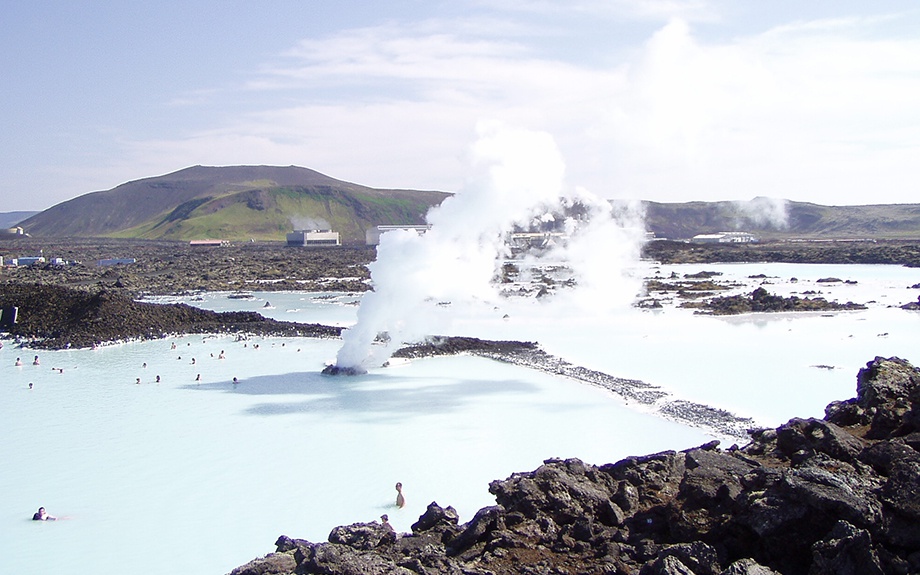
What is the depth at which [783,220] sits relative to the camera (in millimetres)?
196000

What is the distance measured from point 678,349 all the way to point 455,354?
29.9 feet

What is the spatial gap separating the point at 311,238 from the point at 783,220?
121m

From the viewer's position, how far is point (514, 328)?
3947cm

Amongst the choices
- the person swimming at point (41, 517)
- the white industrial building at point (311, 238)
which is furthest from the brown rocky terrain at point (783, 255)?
the person swimming at point (41, 517)

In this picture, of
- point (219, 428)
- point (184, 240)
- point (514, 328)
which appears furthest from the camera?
point (184, 240)

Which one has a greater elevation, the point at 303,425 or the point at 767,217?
the point at 767,217

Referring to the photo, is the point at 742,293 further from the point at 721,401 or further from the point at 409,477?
the point at 409,477

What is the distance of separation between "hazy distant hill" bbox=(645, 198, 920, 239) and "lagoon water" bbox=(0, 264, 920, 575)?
5998 inches

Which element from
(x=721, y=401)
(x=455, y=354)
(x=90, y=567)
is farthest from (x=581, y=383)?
(x=90, y=567)

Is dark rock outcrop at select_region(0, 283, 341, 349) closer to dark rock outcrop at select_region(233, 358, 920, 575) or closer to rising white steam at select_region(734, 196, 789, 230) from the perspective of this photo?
dark rock outcrop at select_region(233, 358, 920, 575)

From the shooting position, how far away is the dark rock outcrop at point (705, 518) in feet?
25.2

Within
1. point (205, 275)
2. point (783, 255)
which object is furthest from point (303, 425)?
point (783, 255)

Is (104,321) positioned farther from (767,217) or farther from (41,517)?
(767,217)

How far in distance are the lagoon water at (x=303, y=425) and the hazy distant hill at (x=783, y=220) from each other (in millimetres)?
152338
